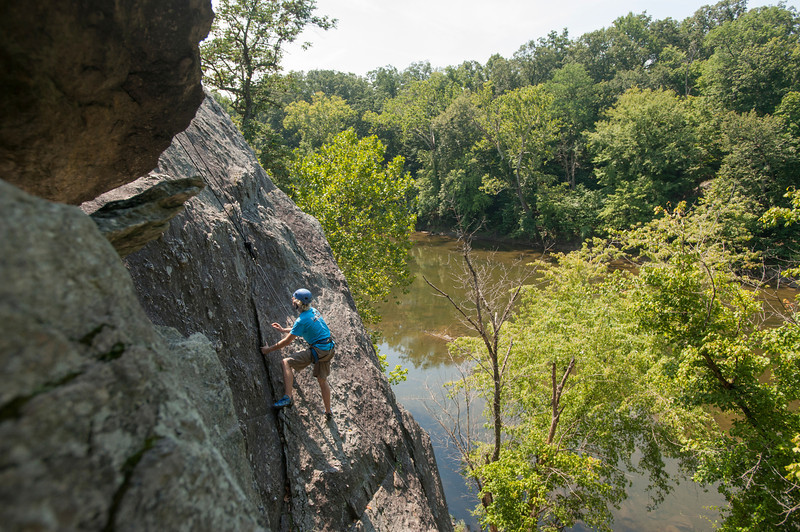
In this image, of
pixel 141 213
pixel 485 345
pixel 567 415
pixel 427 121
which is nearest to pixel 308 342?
pixel 141 213

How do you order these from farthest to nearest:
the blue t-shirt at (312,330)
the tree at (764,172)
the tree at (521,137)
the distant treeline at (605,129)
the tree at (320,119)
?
the tree at (320,119)
the tree at (521,137)
the distant treeline at (605,129)
the tree at (764,172)
the blue t-shirt at (312,330)

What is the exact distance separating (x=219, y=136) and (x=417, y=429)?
706 cm

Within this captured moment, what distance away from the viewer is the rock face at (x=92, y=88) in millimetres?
2785

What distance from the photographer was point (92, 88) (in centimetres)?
330

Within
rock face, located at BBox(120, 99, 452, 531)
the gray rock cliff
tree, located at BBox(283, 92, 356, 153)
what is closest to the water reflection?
rock face, located at BBox(120, 99, 452, 531)

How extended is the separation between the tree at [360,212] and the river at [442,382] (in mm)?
2584

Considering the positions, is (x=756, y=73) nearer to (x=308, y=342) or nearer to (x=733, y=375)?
(x=733, y=375)

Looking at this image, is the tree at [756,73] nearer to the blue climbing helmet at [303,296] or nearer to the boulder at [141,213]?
the blue climbing helmet at [303,296]

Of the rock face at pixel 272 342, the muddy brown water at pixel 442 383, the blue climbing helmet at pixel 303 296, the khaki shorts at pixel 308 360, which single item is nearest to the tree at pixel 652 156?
the muddy brown water at pixel 442 383

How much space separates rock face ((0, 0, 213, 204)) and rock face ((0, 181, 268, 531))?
1449mm

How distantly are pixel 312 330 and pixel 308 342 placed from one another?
0.79 ft

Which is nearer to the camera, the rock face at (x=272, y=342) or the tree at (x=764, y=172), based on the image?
the rock face at (x=272, y=342)

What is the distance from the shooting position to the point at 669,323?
10.1 metres

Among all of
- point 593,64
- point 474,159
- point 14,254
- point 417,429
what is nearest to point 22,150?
point 14,254
